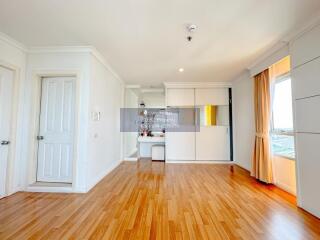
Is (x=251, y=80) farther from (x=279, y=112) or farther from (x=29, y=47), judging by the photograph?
(x=29, y=47)

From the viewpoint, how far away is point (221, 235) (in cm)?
181

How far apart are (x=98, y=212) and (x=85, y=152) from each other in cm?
108

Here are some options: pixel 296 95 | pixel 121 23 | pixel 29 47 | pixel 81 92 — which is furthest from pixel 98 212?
pixel 296 95

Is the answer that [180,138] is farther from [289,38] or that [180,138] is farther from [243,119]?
[289,38]

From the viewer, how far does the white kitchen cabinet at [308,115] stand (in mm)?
2166

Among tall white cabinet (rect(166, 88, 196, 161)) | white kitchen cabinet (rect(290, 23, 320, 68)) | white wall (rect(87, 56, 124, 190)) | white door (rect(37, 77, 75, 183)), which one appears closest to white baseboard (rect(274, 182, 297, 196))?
white kitchen cabinet (rect(290, 23, 320, 68))

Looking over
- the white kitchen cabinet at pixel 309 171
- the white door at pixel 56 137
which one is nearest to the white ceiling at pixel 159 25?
the white door at pixel 56 137

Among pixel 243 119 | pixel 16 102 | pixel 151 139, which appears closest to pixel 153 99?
pixel 151 139

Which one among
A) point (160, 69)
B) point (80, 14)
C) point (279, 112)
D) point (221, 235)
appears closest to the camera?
point (221, 235)

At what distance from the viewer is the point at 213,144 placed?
5289 mm

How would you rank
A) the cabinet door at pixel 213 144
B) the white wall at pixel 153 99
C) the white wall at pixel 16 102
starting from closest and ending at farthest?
1. the white wall at pixel 16 102
2. the cabinet door at pixel 213 144
3. the white wall at pixel 153 99

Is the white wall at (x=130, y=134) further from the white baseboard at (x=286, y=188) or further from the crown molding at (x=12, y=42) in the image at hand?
the white baseboard at (x=286, y=188)

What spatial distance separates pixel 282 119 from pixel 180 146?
2898 millimetres

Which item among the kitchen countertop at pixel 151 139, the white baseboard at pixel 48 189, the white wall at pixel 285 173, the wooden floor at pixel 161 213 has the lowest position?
the wooden floor at pixel 161 213
